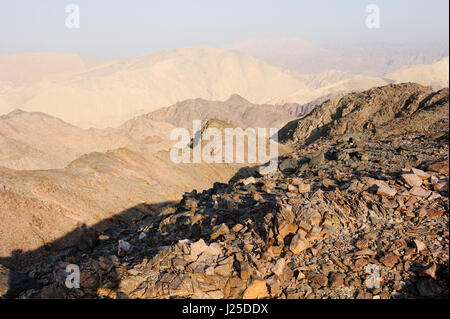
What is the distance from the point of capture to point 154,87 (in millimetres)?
66625

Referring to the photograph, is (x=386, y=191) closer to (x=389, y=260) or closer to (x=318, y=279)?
(x=389, y=260)

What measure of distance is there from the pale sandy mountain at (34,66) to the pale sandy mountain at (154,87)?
33.8m

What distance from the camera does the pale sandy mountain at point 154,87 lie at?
53.1 meters

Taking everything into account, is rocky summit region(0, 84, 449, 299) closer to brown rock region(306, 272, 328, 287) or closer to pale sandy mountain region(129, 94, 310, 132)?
brown rock region(306, 272, 328, 287)

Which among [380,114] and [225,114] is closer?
[380,114]

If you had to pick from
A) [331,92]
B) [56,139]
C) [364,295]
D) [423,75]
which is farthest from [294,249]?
[423,75]

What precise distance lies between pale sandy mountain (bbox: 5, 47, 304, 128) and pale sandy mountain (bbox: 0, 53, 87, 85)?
111 feet

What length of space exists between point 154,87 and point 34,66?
73.5 m

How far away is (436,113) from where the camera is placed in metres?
17.0

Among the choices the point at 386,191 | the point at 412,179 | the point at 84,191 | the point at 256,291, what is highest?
the point at 412,179

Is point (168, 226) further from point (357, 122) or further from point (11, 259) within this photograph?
point (357, 122)

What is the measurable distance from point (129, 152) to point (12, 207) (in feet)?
22.7

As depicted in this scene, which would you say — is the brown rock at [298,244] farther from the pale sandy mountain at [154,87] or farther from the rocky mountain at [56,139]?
the pale sandy mountain at [154,87]

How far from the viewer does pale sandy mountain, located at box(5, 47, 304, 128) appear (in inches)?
2089
